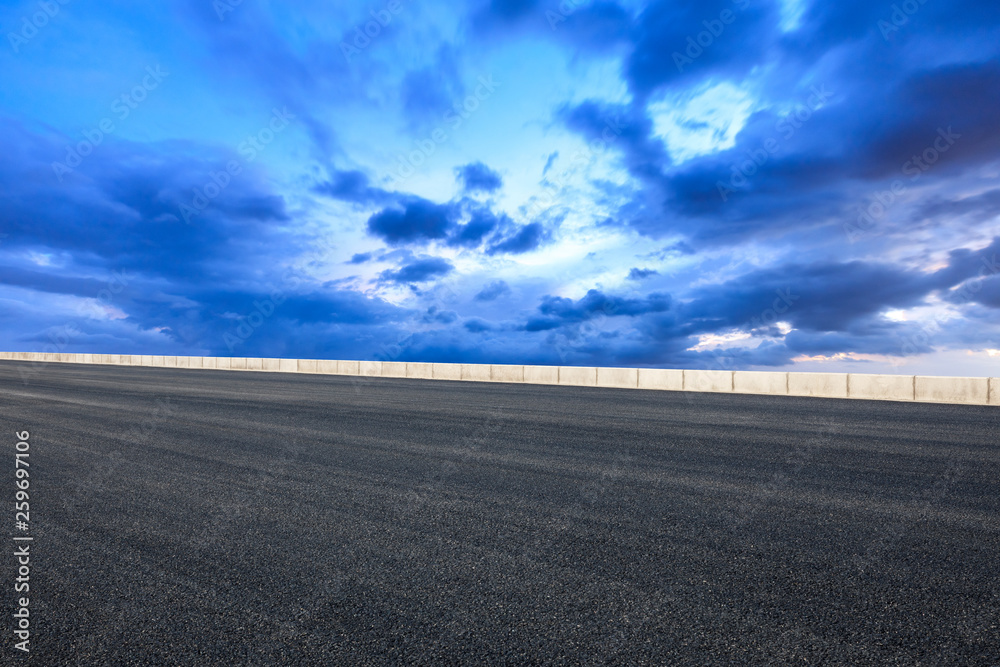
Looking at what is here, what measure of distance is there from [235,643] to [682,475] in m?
4.91

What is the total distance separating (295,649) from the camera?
2582mm

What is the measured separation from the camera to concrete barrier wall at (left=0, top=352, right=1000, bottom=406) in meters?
16.2

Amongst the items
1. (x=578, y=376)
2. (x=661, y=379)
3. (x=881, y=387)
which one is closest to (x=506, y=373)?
(x=578, y=376)

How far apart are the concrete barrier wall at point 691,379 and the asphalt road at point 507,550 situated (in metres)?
9.03

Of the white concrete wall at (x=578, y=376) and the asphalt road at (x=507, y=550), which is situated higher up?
the white concrete wall at (x=578, y=376)

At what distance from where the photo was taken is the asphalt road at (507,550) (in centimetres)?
266

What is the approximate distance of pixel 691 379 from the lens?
2022 centimetres

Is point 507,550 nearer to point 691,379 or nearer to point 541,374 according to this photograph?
point 691,379

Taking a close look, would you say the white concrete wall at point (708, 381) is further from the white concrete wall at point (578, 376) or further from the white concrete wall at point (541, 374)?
the white concrete wall at point (541, 374)

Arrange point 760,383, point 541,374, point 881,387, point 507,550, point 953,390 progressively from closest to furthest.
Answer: point 507,550, point 953,390, point 881,387, point 760,383, point 541,374

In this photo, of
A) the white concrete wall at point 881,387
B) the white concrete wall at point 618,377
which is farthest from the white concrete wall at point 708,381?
the white concrete wall at point 881,387

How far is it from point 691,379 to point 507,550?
1770 centimetres

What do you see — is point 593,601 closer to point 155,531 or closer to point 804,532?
point 804,532

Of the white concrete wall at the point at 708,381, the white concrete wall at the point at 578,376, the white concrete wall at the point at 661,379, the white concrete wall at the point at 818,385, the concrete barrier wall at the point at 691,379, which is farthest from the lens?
the white concrete wall at the point at 578,376
